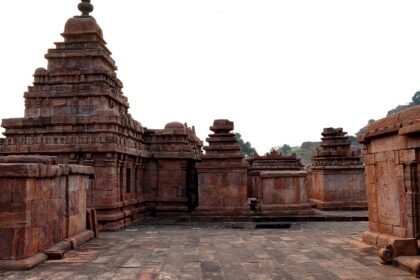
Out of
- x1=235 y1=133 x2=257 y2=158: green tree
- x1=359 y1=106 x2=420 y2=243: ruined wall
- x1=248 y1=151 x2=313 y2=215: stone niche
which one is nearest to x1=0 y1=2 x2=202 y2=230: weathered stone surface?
x1=248 y1=151 x2=313 y2=215: stone niche

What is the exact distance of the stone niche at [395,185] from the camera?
24.4ft

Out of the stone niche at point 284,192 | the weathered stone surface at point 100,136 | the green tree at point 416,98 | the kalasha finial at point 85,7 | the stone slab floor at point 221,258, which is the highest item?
the green tree at point 416,98

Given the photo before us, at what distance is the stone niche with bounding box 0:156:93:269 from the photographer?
23.9ft

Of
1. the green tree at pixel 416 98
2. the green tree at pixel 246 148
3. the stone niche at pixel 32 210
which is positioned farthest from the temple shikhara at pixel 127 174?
the green tree at pixel 416 98

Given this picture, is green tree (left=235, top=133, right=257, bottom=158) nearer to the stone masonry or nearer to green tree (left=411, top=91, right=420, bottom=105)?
green tree (left=411, top=91, right=420, bottom=105)

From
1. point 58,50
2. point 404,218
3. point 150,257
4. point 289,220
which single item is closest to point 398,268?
point 404,218

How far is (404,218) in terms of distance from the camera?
822 centimetres

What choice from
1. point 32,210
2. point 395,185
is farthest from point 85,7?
point 395,185

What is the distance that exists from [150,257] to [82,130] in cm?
746

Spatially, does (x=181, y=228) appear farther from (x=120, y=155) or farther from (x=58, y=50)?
(x=58, y=50)

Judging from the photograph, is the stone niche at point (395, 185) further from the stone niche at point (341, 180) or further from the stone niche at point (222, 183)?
the stone niche at point (341, 180)

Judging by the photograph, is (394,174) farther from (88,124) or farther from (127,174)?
(127,174)

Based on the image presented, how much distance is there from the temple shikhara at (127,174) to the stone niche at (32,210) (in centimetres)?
2

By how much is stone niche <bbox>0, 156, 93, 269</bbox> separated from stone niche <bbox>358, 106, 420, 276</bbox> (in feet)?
21.9
